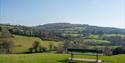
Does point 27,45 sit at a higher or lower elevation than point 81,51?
lower

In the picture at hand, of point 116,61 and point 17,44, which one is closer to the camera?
point 116,61

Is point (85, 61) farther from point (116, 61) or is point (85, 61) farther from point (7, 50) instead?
point (7, 50)

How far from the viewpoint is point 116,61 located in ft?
70.3

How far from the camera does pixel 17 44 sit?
8912 centimetres

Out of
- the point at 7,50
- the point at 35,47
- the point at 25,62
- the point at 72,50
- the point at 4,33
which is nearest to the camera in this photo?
the point at 25,62

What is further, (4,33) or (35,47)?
(4,33)

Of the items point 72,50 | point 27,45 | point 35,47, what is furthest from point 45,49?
point 72,50

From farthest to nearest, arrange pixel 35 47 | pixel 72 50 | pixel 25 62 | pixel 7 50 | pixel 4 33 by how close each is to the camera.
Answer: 1. pixel 4 33
2. pixel 35 47
3. pixel 7 50
4. pixel 72 50
5. pixel 25 62

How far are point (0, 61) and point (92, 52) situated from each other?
8.98 m

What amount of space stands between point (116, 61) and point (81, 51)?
358cm

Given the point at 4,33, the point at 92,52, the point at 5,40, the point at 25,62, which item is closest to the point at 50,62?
the point at 25,62

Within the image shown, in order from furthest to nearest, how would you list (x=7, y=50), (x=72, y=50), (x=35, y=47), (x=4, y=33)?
(x=4, y=33) < (x=35, y=47) < (x=7, y=50) < (x=72, y=50)

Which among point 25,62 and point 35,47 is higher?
point 25,62

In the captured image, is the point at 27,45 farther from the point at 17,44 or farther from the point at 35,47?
the point at 35,47
